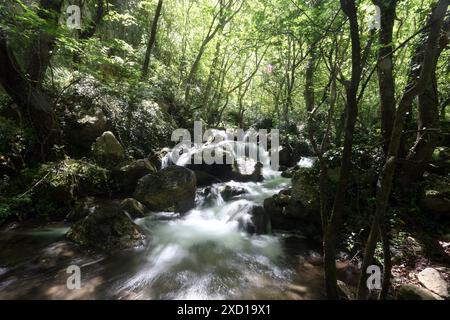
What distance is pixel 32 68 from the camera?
22.2ft

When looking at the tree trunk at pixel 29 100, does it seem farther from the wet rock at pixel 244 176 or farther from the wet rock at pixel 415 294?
the wet rock at pixel 415 294

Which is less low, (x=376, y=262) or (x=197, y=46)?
(x=197, y=46)

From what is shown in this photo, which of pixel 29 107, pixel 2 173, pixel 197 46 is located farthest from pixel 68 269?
pixel 197 46

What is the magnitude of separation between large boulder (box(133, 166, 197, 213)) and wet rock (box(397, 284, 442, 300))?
525cm

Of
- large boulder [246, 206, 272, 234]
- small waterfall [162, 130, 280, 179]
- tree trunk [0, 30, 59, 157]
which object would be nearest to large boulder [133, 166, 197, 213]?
large boulder [246, 206, 272, 234]

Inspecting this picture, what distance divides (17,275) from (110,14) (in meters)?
9.06

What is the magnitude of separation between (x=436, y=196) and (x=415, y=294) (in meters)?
2.98

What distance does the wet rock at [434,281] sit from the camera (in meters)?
3.74

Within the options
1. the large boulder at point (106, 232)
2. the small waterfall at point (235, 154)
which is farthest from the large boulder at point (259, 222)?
the small waterfall at point (235, 154)

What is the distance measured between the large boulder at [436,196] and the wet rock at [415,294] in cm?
261

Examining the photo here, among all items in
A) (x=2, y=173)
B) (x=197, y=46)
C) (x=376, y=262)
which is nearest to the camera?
(x=376, y=262)
